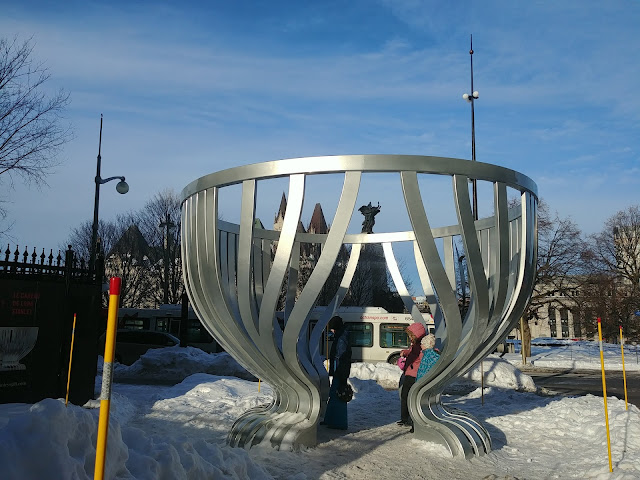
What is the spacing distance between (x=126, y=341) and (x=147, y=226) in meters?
12.5

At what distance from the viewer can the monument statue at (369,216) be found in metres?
14.2

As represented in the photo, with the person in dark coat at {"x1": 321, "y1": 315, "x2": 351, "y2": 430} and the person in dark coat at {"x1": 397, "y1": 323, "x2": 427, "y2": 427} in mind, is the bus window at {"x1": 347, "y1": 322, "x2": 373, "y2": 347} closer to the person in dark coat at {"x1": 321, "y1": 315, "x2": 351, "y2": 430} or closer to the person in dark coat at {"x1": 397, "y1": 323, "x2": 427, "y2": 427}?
the person in dark coat at {"x1": 397, "y1": 323, "x2": 427, "y2": 427}

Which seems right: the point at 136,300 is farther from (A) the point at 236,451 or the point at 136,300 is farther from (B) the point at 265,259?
(A) the point at 236,451

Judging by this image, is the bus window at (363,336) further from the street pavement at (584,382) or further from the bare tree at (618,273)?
the bare tree at (618,273)

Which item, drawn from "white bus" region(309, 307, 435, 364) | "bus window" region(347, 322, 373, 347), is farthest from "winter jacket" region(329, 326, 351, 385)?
"bus window" region(347, 322, 373, 347)

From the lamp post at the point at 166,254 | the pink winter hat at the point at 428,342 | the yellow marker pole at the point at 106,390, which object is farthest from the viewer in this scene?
the lamp post at the point at 166,254

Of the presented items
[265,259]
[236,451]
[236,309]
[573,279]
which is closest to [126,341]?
[265,259]

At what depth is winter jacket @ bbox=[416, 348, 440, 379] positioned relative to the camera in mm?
6711

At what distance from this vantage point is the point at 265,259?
29.5ft

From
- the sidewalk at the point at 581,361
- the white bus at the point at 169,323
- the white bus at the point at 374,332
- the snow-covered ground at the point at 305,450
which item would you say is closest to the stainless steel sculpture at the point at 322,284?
the snow-covered ground at the point at 305,450

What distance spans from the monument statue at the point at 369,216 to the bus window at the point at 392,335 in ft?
18.6

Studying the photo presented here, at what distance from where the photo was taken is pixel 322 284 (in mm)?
5645

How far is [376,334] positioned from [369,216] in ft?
20.9

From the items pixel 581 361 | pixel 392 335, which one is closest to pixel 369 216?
pixel 392 335
